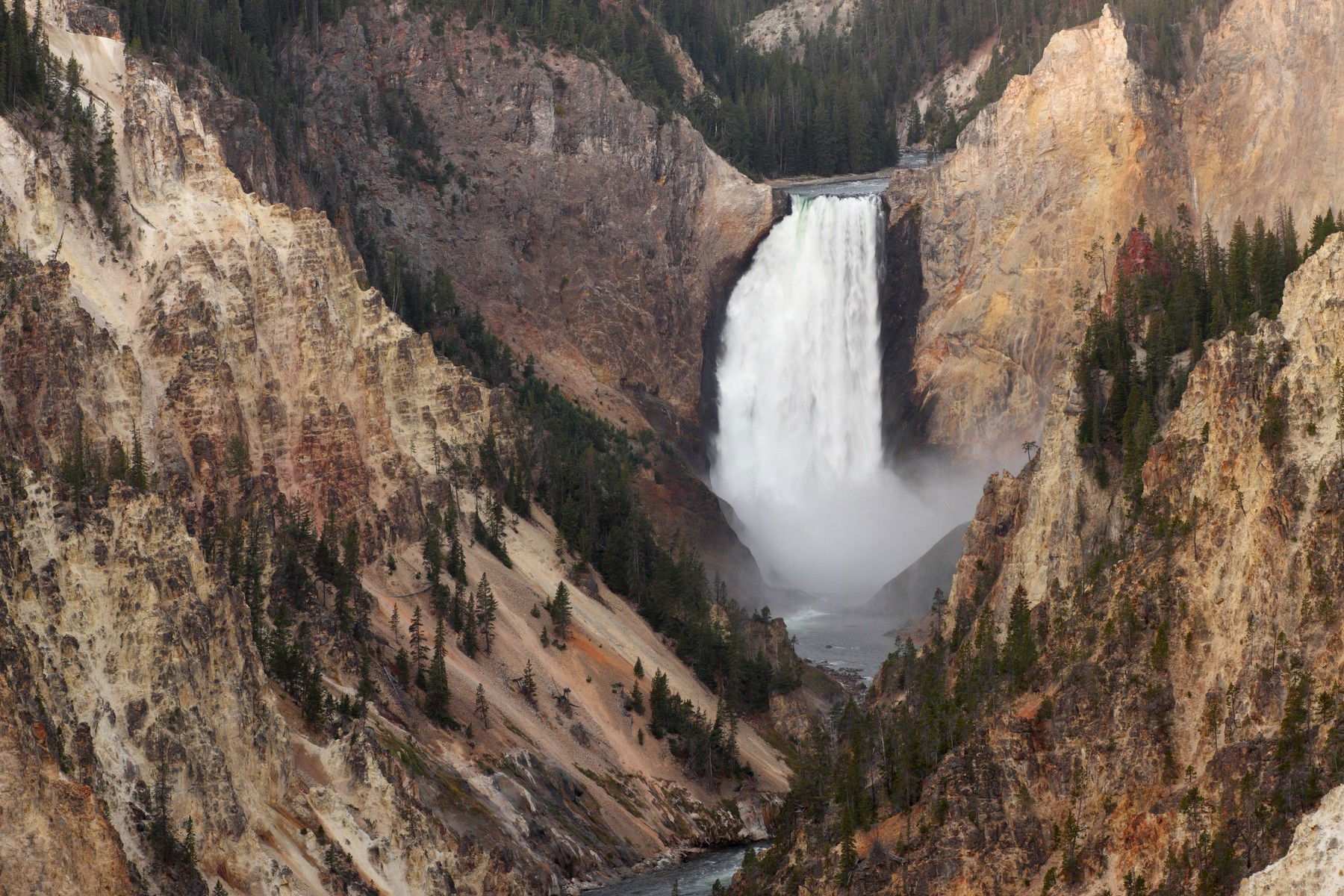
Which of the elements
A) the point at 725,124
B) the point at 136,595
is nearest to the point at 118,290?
the point at 136,595

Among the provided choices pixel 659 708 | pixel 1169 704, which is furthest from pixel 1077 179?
pixel 1169 704

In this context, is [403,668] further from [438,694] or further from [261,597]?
[261,597]

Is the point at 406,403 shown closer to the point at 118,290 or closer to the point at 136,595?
the point at 118,290

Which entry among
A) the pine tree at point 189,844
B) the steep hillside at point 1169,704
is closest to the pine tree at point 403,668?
the steep hillside at point 1169,704

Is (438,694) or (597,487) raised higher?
(597,487)

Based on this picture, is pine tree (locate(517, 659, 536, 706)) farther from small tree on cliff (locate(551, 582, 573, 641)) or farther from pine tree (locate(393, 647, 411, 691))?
pine tree (locate(393, 647, 411, 691))

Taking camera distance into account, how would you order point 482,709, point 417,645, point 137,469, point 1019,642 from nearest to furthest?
point 137,469, point 1019,642, point 482,709, point 417,645

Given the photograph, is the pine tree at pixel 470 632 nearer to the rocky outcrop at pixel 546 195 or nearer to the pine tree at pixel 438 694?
the pine tree at pixel 438 694
